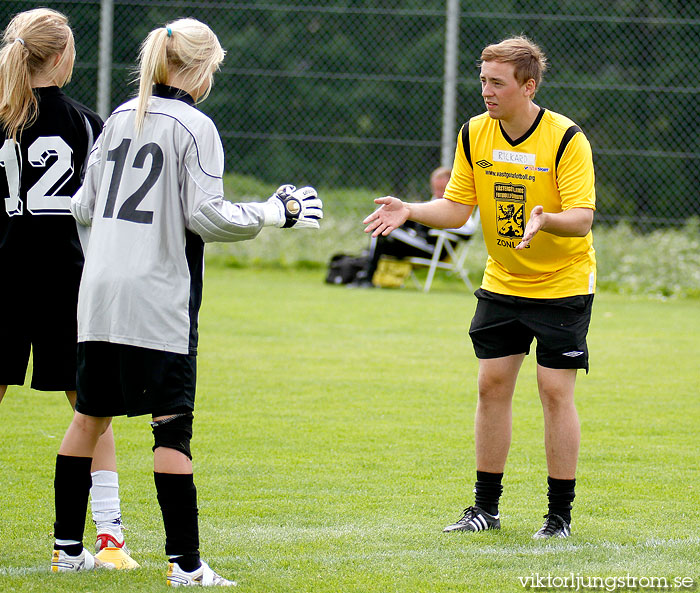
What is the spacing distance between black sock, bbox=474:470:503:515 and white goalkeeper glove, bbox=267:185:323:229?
4.49 ft

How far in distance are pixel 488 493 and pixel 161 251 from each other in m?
1.75

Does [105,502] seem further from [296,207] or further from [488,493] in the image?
[488,493]

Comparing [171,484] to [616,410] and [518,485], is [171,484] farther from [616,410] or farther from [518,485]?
[616,410]

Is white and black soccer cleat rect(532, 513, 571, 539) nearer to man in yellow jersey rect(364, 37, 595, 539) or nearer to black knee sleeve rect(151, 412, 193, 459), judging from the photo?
man in yellow jersey rect(364, 37, 595, 539)

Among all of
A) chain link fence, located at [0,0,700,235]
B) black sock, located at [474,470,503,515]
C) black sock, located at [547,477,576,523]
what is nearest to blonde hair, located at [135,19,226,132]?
black sock, located at [474,470,503,515]

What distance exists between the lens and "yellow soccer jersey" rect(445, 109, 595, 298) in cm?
397

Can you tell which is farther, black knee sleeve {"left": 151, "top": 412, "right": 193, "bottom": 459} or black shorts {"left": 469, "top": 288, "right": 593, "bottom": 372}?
black shorts {"left": 469, "top": 288, "right": 593, "bottom": 372}

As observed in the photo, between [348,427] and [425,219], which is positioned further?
[348,427]

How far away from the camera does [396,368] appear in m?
7.93

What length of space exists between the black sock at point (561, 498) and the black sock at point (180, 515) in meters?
1.49

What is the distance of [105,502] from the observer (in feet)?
12.3

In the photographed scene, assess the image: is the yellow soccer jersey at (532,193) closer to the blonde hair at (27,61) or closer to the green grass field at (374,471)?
the green grass field at (374,471)

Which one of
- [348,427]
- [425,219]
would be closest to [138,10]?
[348,427]

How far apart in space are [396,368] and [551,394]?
3.83 meters
